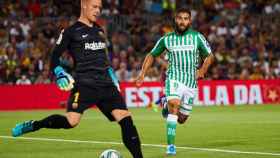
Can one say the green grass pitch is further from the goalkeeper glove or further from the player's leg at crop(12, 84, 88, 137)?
the goalkeeper glove

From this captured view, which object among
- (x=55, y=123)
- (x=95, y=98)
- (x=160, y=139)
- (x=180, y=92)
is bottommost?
(x=160, y=139)

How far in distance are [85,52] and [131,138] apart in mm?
1323

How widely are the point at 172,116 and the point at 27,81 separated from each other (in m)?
15.9

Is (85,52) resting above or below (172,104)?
above

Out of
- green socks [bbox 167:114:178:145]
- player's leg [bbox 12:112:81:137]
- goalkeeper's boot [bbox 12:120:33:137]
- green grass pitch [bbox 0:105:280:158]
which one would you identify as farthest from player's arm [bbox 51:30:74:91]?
green socks [bbox 167:114:178:145]

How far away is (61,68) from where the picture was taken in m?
10.3

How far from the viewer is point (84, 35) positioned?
10.3 meters

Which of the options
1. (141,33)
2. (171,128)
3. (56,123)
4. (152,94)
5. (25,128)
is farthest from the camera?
(141,33)

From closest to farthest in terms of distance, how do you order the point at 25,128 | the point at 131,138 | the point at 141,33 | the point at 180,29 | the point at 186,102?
the point at 131,138 < the point at 25,128 < the point at 180,29 < the point at 186,102 < the point at 141,33

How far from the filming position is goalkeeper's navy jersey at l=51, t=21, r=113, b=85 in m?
10.3

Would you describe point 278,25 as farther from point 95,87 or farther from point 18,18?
point 95,87

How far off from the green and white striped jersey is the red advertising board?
14863mm

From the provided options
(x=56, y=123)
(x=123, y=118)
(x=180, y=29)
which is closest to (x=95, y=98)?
(x=123, y=118)

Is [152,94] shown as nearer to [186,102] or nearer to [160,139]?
[160,139]
